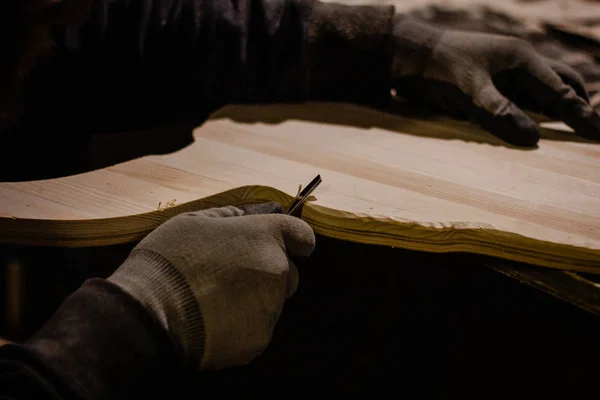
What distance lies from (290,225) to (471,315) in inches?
16.6

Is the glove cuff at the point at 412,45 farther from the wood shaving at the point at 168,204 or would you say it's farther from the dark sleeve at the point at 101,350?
the dark sleeve at the point at 101,350

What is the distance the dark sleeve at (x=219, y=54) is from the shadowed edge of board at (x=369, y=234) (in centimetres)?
38

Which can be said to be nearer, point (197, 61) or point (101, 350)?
point (101, 350)

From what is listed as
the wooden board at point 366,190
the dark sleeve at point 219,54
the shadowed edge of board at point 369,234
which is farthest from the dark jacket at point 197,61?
the shadowed edge of board at point 369,234

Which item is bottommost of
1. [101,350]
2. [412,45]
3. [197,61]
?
[101,350]

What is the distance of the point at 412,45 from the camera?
140 centimetres

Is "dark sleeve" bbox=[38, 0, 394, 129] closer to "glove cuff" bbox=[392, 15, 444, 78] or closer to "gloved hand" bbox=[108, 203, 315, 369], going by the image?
"glove cuff" bbox=[392, 15, 444, 78]

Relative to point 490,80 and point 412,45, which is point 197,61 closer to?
point 412,45

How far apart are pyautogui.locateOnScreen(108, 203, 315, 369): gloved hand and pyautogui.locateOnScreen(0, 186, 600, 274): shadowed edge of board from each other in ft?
0.38

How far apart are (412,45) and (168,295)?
92 centimetres

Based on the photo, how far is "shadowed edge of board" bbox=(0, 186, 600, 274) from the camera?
89 cm

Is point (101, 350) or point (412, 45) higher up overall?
point (412, 45)

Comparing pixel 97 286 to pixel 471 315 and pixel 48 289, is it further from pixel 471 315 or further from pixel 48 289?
pixel 471 315

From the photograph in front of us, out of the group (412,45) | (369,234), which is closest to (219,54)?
(412,45)
